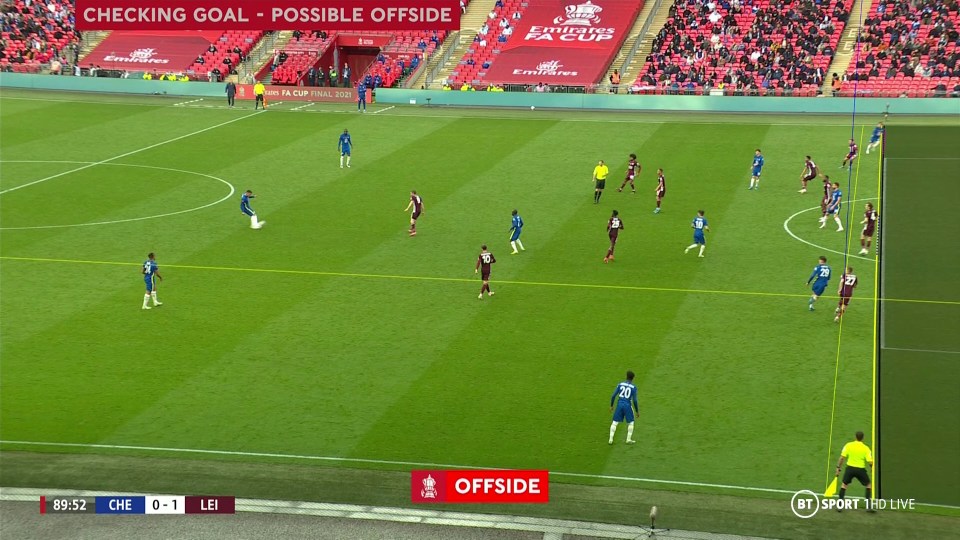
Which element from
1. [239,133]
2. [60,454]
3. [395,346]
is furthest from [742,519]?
[239,133]

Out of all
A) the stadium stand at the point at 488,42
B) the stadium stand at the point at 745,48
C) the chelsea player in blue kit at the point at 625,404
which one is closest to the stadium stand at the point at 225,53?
the stadium stand at the point at 488,42

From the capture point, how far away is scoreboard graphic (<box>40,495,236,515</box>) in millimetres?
21188

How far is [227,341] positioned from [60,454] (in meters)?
6.55

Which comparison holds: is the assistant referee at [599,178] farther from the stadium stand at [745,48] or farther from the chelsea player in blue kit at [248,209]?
the stadium stand at [745,48]

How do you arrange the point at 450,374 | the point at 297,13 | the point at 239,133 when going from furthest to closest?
the point at 239,133
the point at 450,374
the point at 297,13

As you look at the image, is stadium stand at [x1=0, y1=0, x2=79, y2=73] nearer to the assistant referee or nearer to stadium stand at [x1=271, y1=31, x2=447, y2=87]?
stadium stand at [x1=271, y1=31, x2=447, y2=87]

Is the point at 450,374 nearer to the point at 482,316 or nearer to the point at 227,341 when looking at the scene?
the point at 482,316

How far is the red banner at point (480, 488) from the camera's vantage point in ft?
71.4

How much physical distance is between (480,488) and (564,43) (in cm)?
5559

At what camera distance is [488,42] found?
75.6 m

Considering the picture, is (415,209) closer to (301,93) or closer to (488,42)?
(301,93)

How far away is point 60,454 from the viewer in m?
24.2

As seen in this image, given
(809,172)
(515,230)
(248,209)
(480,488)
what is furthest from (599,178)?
(480,488)

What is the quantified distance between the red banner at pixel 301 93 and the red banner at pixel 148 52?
906 centimetres
